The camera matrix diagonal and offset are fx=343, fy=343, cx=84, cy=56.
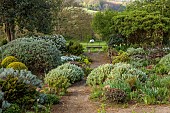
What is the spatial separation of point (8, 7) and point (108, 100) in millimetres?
15350

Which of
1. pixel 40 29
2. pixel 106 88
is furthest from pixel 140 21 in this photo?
pixel 106 88

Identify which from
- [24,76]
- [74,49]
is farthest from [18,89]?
[74,49]

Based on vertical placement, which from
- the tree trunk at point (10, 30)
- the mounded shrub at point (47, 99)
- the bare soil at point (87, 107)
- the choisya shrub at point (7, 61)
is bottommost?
the bare soil at point (87, 107)

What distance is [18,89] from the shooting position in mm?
8797

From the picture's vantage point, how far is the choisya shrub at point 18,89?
8.69 metres

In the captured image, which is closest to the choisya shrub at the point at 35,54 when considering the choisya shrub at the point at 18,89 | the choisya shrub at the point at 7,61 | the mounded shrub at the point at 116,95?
the choisya shrub at the point at 7,61

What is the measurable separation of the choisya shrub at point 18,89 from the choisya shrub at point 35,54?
22.6 feet

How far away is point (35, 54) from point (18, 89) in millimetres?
7461

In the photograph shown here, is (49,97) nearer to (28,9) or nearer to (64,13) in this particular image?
(28,9)

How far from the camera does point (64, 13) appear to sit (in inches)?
1837

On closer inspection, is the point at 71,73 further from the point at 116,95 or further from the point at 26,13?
the point at 26,13

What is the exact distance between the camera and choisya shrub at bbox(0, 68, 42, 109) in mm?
8688

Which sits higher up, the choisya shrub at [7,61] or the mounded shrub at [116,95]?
the choisya shrub at [7,61]

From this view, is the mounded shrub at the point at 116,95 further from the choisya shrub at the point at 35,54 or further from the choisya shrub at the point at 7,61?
the choisya shrub at the point at 35,54
